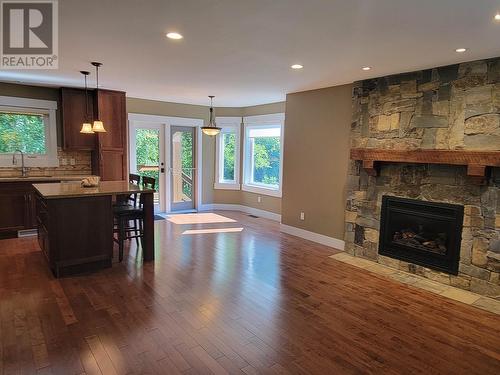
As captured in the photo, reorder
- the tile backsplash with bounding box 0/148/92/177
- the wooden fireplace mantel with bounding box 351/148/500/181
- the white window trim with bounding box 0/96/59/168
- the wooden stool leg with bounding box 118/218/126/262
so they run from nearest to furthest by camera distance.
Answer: the wooden fireplace mantel with bounding box 351/148/500/181 < the wooden stool leg with bounding box 118/218/126/262 < the white window trim with bounding box 0/96/59/168 < the tile backsplash with bounding box 0/148/92/177

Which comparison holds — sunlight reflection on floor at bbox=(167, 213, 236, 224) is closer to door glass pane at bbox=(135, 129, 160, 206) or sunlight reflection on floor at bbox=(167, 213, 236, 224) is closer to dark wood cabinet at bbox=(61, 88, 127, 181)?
door glass pane at bbox=(135, 129, 160, 206)

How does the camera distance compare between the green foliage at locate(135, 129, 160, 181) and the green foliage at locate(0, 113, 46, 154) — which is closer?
the green foliage at locate(0, 113, 46, 154)

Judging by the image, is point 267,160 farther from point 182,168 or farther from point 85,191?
point 85,191

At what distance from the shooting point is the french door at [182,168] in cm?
731

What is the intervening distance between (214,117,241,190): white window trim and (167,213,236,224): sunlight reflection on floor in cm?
91

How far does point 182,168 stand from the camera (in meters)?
7.48

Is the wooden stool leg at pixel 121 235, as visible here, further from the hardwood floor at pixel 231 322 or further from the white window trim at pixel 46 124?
the white window trim at pixel 46 124

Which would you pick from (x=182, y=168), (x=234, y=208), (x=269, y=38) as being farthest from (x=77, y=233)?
(x=234, y=208)

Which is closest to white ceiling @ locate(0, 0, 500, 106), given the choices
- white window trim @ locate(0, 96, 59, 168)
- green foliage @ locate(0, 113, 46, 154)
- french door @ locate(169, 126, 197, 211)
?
white window trim @ locate(0, 96, 59, 168)

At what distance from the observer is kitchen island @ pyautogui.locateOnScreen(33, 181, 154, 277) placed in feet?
11.7

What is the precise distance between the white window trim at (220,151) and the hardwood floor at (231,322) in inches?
142

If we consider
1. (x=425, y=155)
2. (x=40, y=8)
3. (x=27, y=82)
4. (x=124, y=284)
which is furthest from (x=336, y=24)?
(x=27, y=82)

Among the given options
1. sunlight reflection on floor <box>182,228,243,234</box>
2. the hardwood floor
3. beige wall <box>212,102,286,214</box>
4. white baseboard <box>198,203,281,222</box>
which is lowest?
the hardwood floor

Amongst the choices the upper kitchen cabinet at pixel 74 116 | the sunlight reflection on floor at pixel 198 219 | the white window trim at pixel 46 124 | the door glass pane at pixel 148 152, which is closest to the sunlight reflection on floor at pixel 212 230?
the sunlight reflection on floor at pixel 198 219
